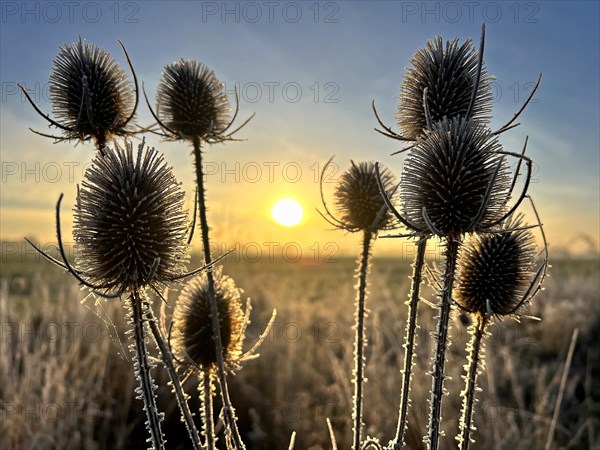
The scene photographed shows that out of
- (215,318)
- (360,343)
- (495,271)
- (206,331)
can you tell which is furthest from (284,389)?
(495,271)

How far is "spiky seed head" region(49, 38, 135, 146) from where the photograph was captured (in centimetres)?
303

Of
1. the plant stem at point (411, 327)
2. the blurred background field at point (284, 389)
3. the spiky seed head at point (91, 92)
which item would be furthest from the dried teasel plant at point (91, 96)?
the blurred background field at point (284, 389)

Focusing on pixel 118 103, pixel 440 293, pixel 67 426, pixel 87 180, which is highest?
pixel 118 103

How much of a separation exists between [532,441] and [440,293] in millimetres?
5401

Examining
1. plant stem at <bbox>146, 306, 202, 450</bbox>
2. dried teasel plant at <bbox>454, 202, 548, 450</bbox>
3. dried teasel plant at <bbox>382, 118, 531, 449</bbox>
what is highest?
dried teasel plant at <bbox>382, 118, 531, 449</bbox>

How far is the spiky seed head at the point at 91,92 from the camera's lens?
3031 mm

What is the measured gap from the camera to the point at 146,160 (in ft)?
8.07

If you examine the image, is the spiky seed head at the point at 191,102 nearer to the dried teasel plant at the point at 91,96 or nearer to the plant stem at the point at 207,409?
the dried teasel plant at the point at 91,96

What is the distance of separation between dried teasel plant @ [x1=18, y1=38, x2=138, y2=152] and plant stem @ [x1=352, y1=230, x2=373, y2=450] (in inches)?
60.0

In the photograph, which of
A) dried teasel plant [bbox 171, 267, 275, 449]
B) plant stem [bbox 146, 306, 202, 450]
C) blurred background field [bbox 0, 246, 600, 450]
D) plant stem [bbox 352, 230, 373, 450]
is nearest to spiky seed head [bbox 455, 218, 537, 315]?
plant stem [bbox 352, 230, 373, 450]

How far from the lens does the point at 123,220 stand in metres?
2.39

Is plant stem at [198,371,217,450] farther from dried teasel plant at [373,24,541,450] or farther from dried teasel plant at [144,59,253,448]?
dried teasel plant at [373,24,541,450]

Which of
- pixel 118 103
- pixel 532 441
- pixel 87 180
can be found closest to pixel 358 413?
pixel 87 180

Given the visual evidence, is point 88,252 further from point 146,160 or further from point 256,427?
point 256,427
